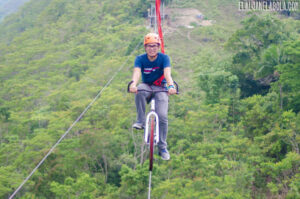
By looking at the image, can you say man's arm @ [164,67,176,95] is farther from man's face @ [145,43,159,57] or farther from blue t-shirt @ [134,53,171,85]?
man's face @ [145,43,159,57]

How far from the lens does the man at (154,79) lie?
5234mm

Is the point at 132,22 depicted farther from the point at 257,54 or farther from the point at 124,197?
the point at 124,197

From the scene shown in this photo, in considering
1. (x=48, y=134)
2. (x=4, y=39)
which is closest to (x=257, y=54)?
(x=48, y=134)

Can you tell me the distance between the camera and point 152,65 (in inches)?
215

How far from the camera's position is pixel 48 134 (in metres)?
21.4

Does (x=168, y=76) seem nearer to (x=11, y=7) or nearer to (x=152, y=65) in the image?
(x=152, y=65)

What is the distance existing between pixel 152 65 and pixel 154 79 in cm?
23

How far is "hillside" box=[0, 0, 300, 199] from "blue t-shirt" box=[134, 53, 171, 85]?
360 inches

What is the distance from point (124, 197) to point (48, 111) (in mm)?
12012

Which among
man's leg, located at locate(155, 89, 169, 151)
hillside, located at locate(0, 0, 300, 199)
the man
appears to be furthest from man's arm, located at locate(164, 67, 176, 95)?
hillside, located at locate(0, 0, 300, 199)

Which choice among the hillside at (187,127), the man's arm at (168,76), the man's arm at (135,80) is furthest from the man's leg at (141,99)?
the hillside at (187,127)

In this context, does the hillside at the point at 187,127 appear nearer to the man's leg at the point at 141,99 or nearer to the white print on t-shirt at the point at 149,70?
the man's leg at the point at 141,99

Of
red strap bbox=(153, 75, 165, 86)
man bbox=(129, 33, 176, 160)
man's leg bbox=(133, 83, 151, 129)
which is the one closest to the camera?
man bbox=(129, 33, 176, 160)

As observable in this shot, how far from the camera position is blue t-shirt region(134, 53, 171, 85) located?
540cm
